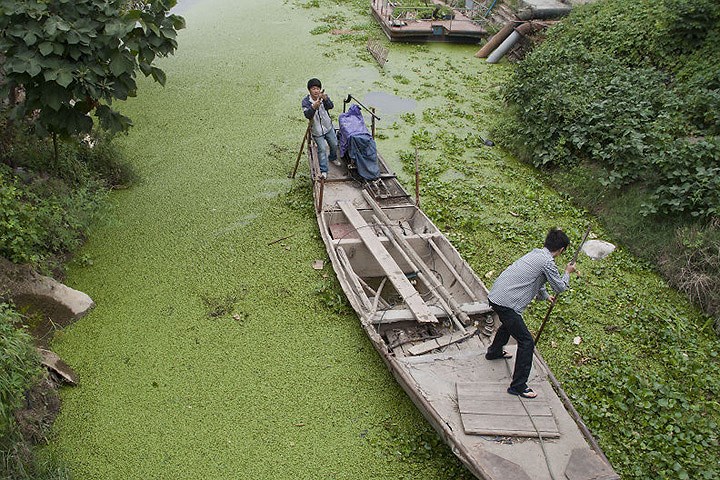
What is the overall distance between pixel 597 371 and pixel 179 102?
680 centimetres

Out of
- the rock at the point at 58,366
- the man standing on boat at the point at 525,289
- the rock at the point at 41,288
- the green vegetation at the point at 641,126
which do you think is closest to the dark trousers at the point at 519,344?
the man standing on boat at the point at 525,289

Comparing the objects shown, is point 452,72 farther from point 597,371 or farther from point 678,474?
point 678,474

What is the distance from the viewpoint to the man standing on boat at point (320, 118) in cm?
598

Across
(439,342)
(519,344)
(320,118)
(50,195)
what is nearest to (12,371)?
(50,195)

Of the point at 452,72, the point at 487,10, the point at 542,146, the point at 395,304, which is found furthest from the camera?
the point at 487,10

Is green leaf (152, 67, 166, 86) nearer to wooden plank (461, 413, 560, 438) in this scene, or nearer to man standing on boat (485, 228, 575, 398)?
man standing on boat (485, 228, 575, 398)

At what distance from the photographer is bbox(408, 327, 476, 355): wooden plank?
416cm

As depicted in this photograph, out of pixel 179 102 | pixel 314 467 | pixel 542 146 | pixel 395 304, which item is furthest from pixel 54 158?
pixel 542 146

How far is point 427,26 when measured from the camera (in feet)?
36.8

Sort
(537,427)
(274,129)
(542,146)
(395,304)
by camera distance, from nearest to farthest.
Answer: (537,427), (395,304), (542,146), (274,129)

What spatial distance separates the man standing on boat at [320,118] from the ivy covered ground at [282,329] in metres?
0.54

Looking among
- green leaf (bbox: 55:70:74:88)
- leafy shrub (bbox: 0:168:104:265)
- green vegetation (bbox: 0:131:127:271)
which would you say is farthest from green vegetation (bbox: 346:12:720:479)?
Result: green leaf (bbox: 55:70:74:88)

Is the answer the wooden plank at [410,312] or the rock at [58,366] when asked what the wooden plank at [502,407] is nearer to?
the wooden plank at [410,312]

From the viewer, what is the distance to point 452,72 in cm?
999
